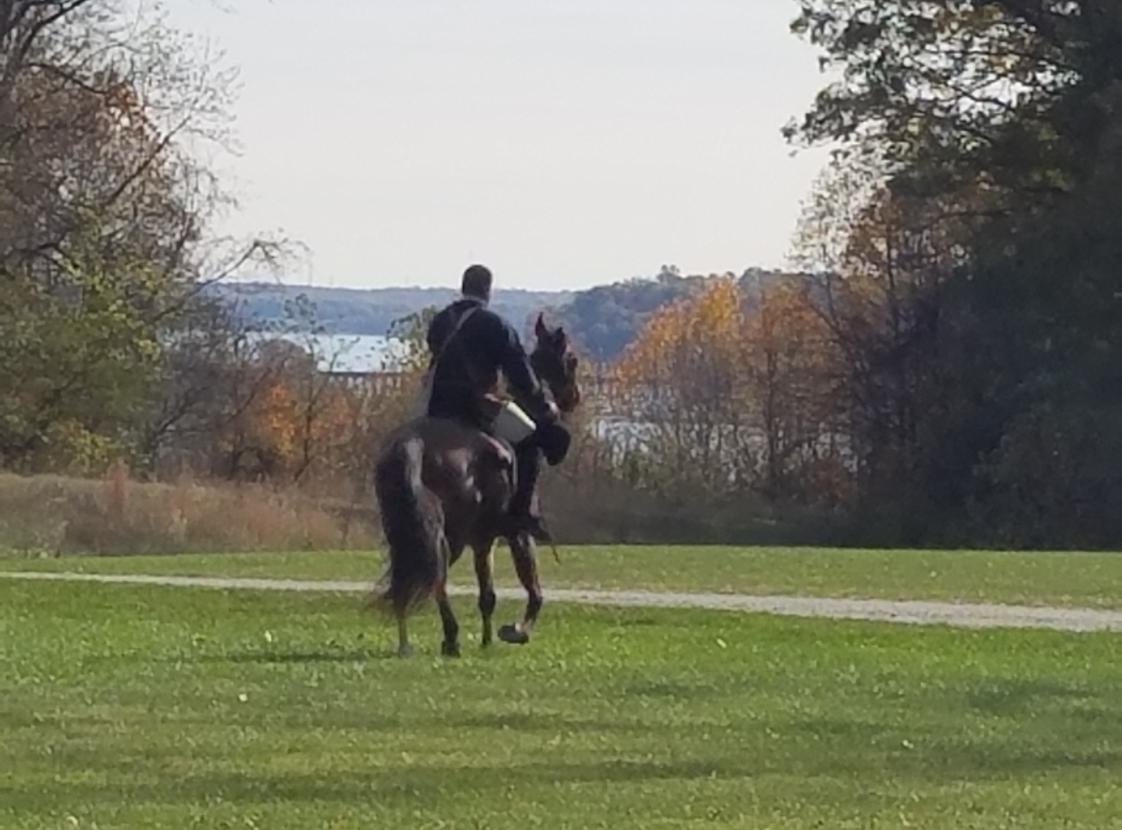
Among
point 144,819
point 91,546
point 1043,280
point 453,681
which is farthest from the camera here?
point 1043,280

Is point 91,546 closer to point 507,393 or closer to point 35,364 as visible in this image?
point 35,364

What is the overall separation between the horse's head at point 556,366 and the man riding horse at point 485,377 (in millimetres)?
380

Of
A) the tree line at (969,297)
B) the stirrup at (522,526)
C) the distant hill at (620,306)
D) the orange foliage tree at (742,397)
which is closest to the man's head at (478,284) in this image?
the stirrup at (522,526)

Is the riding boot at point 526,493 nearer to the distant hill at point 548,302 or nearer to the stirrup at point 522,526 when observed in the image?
the stirrup at point 522,526

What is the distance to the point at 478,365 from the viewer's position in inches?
666

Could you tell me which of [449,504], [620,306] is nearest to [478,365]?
[449,504]

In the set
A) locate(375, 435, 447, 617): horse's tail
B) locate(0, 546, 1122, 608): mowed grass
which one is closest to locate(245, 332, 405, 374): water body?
locate(0, 546, 1122, 608): mowed grass

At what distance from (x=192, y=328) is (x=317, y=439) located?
182 inches

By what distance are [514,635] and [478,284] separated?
2434mm

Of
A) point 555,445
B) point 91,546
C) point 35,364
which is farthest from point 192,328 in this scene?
point 555,445

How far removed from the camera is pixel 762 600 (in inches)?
1008

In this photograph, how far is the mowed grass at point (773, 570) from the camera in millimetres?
27094

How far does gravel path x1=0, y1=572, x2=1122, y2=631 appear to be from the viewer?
23.3 metres

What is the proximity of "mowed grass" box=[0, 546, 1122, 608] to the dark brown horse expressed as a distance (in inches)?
358
